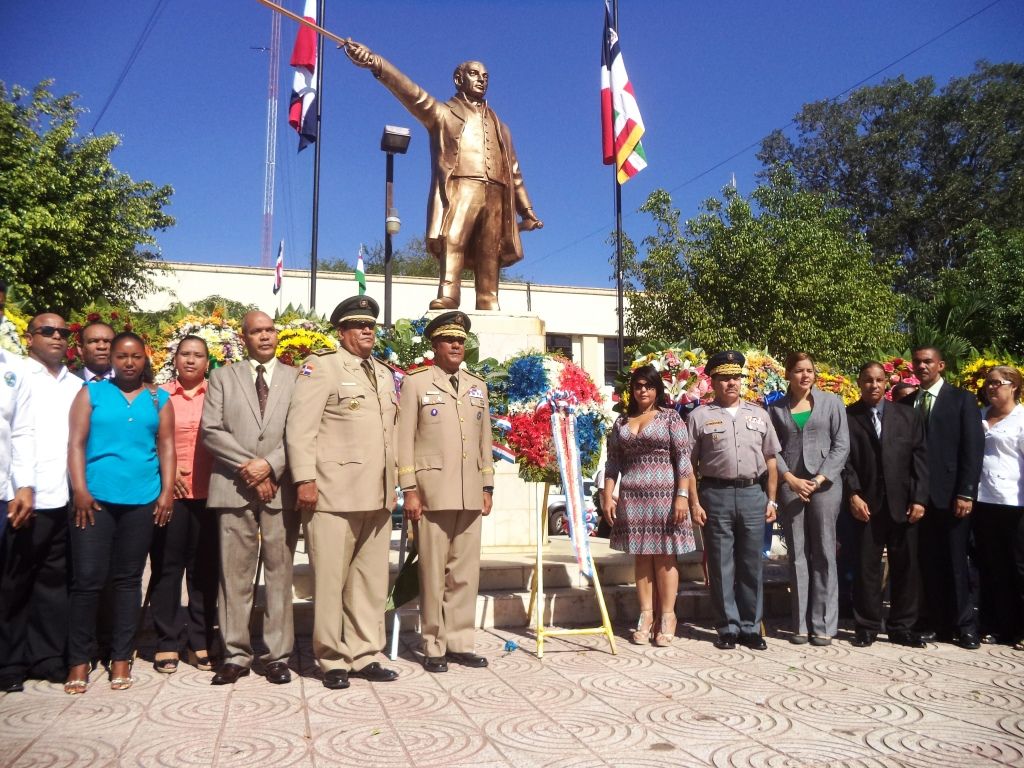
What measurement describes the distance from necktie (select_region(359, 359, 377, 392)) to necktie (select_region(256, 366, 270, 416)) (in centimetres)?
57

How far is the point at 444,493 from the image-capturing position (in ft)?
16.1

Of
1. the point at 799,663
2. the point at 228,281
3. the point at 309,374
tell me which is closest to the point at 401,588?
the point at 309,374

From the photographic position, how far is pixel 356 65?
26.0 feet

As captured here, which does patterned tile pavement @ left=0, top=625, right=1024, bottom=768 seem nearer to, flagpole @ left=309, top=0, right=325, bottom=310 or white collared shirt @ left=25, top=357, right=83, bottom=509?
white collared shirt @ left=25, top=357, right=83, bottom=509

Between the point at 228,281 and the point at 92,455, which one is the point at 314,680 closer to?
the point at 92,455

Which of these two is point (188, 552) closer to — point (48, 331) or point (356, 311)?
point (48, 331)

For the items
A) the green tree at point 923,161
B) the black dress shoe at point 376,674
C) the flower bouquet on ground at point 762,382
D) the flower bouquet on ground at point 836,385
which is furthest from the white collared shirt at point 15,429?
the green tree at point 923,161

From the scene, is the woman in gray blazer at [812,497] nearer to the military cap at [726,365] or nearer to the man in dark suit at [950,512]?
the military cap at [726,365]

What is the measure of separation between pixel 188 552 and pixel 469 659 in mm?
1830

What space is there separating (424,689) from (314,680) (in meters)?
0.67

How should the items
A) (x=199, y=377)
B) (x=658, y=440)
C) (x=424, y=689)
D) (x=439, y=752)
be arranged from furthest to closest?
1. (x=658, y=440)
2. (x=199, y=377)
3. (x=424, y=689)
4. (x=439, y=752)

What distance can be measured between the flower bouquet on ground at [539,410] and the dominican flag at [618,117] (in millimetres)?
7776

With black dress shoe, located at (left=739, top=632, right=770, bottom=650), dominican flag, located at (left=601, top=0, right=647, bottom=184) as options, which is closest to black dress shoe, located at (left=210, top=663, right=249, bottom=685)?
black dress shoe, located at (left=739, top=632, right=770, bottom=650)

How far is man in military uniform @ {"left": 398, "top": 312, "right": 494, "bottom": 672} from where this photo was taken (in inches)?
193
